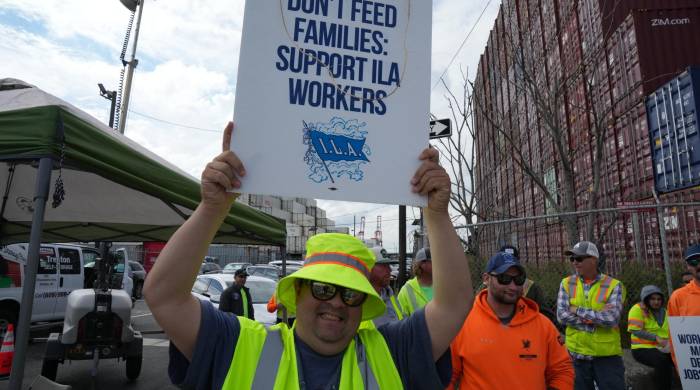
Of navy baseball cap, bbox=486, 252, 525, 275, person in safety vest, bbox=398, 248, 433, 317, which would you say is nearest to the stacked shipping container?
person in safety vest, bbox=398, 248, 433, 317

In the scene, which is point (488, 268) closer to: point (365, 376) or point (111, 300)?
point (365, 376)

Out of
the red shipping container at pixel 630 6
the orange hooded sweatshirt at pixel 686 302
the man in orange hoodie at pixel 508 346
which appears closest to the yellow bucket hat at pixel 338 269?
the man in orange hoodie at pixel 508 346

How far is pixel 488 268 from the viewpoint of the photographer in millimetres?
3074

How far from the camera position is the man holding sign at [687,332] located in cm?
371

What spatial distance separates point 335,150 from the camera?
5.19ft

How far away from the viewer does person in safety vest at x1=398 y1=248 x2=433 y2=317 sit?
3.91m

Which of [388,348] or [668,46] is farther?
[668,46]

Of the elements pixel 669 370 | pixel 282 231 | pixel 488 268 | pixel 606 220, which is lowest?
pixel 669 370

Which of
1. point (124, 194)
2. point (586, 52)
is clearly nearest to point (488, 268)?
point (124, 194)

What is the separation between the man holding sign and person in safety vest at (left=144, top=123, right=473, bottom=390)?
10.7 feet

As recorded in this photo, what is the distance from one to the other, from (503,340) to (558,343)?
41 cm

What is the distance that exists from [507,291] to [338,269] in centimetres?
176

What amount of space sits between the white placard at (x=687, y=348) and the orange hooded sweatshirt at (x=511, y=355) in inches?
68.9

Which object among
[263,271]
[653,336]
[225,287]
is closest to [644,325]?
[653,336]
